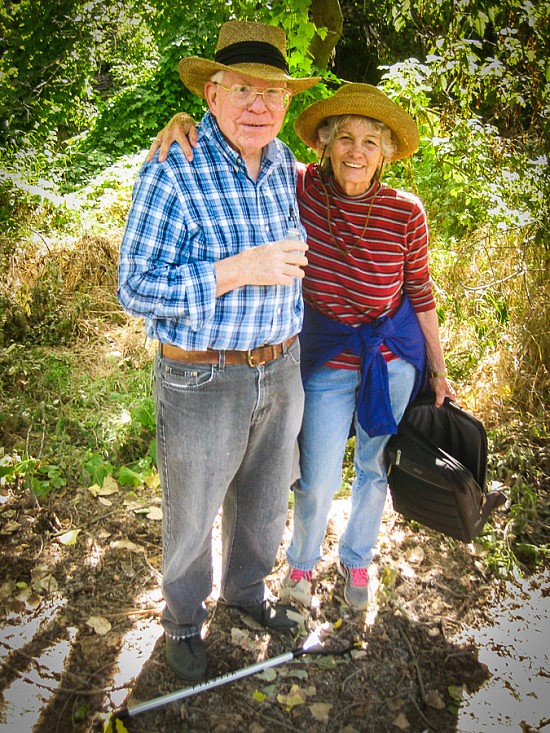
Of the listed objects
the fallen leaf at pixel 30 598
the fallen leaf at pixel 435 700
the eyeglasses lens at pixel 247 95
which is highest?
the eyeglasses lens at pixel 247 95

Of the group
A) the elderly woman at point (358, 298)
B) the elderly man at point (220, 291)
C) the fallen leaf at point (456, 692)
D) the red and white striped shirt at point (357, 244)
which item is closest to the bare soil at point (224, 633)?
the fallen leaf at point (456, 692)

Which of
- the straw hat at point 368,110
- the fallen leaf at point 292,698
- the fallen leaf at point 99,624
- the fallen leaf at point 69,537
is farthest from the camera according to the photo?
the fallen leaf at point 69,537

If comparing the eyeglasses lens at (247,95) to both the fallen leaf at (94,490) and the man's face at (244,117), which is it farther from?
the fallen leaf at (94,490)

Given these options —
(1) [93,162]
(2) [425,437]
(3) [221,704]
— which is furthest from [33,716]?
(1) [93,162]

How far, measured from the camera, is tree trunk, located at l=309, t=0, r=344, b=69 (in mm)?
4086

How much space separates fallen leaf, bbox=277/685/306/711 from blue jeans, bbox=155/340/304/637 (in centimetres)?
44

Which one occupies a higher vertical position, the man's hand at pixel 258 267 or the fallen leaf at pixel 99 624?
the man's hand at pixel 258 267

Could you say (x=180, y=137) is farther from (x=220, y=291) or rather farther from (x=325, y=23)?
(x=325, y=23)

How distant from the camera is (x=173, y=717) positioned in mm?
2182

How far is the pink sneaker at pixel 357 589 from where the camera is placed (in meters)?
2.74

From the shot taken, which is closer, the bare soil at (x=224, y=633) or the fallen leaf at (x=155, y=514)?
the bare soil at (x=224, y=633)

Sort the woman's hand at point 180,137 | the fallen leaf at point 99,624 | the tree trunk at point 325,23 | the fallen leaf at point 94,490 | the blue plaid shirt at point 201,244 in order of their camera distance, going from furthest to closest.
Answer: the tree trunk at point 325,23
the fallen leaf at point 94,490
the fallen leaf at point 99,624
the woman's hand at point 180,137
the blue plaid shirt at point 201,244

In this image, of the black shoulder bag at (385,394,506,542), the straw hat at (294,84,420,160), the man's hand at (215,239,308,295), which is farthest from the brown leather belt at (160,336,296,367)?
the straw hat at (294,84,420,160)

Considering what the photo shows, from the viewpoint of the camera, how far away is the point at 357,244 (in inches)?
87.7
